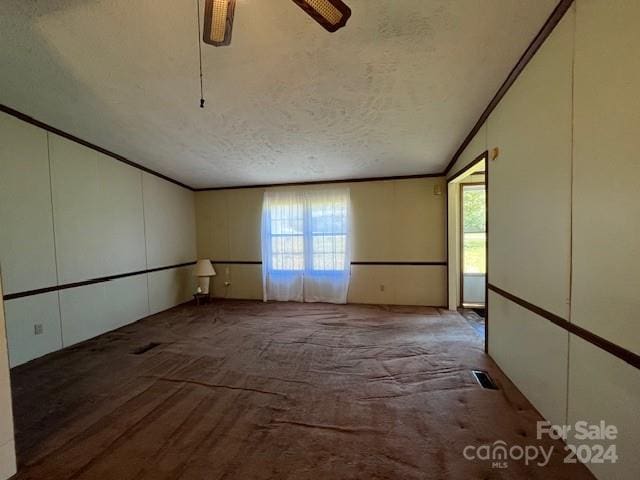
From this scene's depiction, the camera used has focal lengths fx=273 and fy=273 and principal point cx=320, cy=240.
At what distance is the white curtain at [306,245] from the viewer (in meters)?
5.12

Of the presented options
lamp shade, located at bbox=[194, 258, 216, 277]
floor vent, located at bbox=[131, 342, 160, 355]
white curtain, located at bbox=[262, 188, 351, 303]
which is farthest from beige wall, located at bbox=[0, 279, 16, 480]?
white curtain, located at bbox=[262, 188, 351, 303]

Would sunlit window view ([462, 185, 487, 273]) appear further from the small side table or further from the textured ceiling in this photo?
the small side table

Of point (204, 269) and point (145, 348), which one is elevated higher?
point (204, 269)

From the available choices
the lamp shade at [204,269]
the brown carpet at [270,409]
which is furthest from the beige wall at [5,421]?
the lamp shade at [204,269]

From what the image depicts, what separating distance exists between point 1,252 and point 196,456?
3080 mm

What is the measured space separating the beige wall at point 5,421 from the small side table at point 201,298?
378cm

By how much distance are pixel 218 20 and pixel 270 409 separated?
2.48m

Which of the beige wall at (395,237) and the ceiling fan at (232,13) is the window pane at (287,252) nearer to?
the beige wall at (395,237)

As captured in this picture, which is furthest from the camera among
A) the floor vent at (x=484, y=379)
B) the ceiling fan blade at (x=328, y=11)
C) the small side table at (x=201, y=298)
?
the small side table at (x=201, y=298)

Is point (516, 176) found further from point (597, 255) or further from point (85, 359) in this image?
point (85, 359)

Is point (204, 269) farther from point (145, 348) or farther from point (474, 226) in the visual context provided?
point (474, 226)

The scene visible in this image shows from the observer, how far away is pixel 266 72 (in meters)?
2.33

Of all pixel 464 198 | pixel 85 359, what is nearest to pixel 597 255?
pixel 464 198

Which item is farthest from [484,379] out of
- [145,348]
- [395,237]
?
[145,348]
